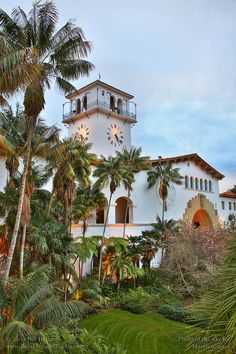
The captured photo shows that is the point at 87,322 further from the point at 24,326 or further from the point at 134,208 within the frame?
the point at 134,208

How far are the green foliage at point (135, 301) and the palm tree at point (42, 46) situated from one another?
1418cm

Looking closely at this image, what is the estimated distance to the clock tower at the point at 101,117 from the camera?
44650 mm

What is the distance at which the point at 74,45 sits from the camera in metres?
16.8

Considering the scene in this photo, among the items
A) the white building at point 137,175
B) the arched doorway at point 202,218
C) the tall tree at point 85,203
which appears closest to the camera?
the tall tree at point 85,203

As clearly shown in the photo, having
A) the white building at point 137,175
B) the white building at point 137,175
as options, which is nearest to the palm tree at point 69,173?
the white building at point 137,175

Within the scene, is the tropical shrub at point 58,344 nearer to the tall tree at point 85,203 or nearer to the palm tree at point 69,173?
the palm tree at point 69,173

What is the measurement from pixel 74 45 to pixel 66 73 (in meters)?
1.53

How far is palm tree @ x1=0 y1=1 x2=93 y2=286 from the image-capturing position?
15.6 m

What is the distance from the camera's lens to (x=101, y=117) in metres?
45.2

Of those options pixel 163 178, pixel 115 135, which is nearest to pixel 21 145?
pixel 163 178

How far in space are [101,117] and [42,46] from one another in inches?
1134

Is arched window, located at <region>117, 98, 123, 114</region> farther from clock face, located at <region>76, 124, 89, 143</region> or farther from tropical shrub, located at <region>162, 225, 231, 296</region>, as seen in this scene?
tropical shrub, located at <region>162, 225, 231, 296</region>

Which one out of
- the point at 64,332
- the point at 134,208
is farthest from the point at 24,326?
the point at 134,208

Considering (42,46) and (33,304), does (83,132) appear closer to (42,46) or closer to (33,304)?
(42,46)
